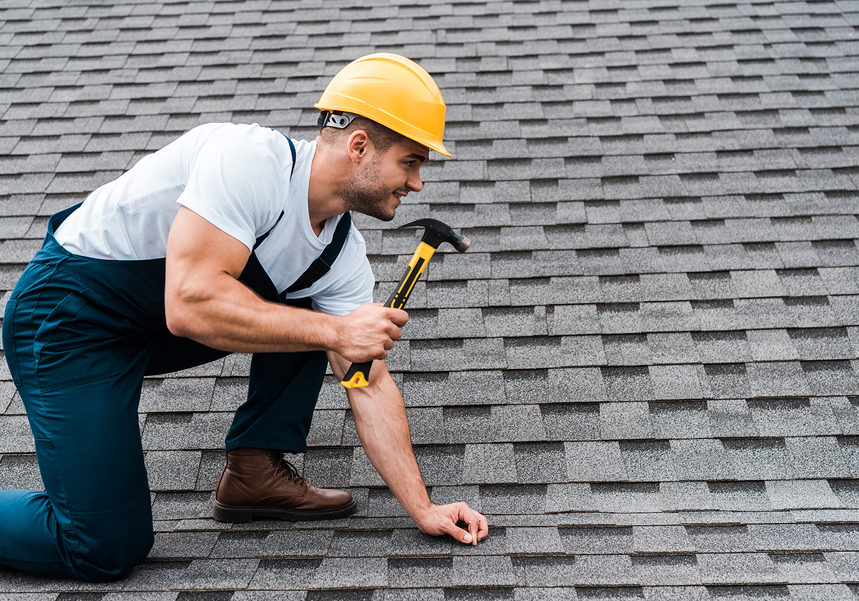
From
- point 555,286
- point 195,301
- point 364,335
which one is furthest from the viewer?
point 555,286

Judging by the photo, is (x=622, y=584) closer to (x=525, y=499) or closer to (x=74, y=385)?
(x=525, y=499)

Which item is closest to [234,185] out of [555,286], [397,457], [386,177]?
[386,177]

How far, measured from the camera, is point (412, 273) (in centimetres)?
208

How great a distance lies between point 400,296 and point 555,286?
2.99ft

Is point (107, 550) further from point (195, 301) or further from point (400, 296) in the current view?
point (400, 296)

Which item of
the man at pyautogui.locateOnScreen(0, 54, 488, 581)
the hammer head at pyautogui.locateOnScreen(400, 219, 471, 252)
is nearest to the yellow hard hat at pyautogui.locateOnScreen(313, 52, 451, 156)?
the man at pyautogui.locateOnScreen(0, 54, 488, 581)

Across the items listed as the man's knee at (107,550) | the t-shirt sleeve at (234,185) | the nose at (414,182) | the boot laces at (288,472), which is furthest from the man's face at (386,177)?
the man's knee at (107,550)

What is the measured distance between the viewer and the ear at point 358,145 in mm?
2021

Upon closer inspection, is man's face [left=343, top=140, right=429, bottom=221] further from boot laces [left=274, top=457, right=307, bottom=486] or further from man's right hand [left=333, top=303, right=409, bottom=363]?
boot laces [left=274, top=457, right=307, bottom=486]

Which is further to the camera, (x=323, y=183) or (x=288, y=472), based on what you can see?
(x=288, y=472)

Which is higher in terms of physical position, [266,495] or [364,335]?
[364,335]

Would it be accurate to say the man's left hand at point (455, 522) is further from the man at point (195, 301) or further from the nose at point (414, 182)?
the nose at point (414, 182)

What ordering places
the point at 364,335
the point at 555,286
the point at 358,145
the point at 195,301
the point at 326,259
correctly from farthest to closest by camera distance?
the point at 555,286, the point at 326,259, the point at 358,145, the point at 364,335, the point at 195,301

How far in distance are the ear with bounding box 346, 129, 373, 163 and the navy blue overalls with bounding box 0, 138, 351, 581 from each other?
0.36 metres
